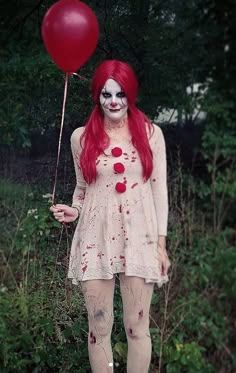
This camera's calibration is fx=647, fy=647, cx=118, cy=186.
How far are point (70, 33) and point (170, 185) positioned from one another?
112 cm

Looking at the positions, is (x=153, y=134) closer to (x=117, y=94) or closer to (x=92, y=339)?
(x=117, y=94)

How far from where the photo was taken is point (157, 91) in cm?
354

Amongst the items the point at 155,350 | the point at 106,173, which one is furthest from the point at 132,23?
the point at 155,350

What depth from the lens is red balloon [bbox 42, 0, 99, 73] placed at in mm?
2807

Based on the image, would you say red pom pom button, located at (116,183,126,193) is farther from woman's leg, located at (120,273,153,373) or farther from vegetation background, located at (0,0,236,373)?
vegetation background, located at (0,0,236,373)

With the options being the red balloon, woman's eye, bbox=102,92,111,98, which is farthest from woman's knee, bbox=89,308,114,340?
the red balloon

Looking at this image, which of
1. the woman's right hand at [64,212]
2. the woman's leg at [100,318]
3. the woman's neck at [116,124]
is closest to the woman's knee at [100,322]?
the woman's leg at [100,318]

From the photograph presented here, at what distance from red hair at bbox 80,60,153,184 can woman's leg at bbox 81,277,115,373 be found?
18.0 inches

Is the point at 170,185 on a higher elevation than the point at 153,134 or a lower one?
lower

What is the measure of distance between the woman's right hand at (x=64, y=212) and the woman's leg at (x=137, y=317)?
1.10ft

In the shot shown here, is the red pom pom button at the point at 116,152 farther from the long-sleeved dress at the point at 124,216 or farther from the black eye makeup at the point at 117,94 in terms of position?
the black eye makeup at the point at 117,94

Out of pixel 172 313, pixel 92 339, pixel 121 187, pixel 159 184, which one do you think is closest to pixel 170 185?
pixel 172 313

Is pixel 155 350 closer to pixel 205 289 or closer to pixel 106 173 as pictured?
pixel 205 289

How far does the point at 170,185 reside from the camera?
11.7 ft
